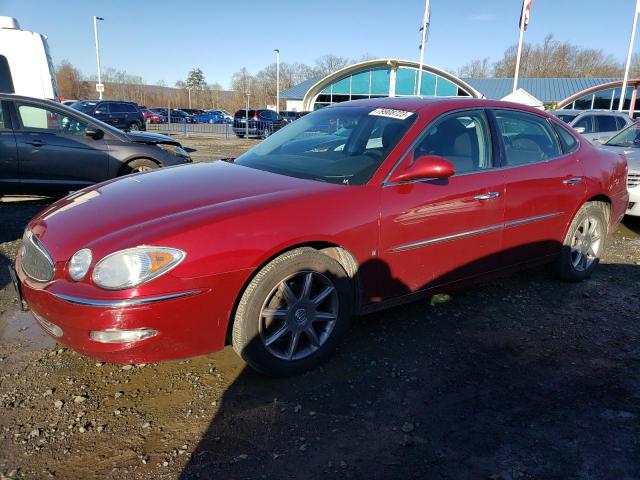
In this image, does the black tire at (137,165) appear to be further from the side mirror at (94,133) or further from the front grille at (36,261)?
the front grille at (36,261)

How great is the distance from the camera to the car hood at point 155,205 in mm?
2520

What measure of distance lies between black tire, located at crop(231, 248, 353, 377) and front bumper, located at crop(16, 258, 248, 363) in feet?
0.32

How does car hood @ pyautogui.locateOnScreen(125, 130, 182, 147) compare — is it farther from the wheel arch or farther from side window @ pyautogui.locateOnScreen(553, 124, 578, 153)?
side window @ pyautogui.locateOnScreen(553, 124, 578, 153)

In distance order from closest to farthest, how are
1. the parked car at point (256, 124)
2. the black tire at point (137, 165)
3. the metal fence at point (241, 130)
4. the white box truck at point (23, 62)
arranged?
the black tire at point (137, 165) → the white box truck at point (23, 62) → the metal fence at point (241, 130) → the parked car at point (256, 124)

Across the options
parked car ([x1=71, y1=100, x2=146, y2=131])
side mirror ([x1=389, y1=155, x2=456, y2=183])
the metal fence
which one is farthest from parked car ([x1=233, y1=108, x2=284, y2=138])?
side mirror ([x1=389, y1=155, x2=456, y2=183])

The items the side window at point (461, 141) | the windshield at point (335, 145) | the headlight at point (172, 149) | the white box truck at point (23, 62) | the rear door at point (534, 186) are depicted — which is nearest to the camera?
the windshield at point (335, 145)

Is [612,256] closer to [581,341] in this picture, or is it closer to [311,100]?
[581,341]

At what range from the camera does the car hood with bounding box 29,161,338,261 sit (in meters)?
2.52

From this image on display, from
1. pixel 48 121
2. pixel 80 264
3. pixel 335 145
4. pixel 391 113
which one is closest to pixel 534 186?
pixel 391 113

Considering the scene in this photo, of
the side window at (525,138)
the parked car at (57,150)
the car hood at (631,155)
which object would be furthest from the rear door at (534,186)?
the parked car at (57,150)

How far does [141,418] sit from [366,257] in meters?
1.56

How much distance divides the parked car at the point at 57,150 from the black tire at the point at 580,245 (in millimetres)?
5515

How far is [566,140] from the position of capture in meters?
4.37

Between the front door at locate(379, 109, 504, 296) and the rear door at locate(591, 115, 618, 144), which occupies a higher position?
the rear door at locate(591, 115, 618, 144)
